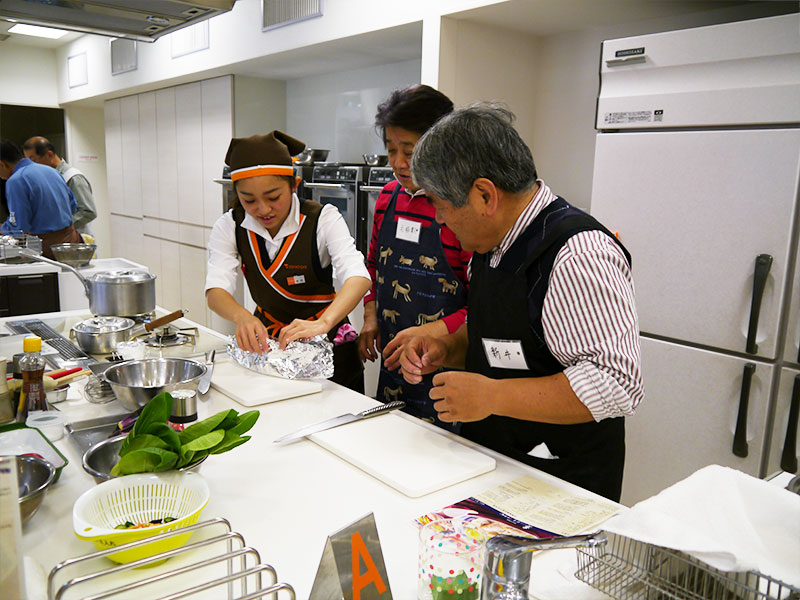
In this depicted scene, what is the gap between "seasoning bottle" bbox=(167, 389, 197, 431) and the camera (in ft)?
4.24

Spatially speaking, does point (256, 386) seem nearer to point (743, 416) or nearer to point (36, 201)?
point (743, 416)

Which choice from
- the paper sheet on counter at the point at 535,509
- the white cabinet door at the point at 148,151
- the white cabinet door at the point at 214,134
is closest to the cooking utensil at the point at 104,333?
the paper sheet on counter at the point at 535,509

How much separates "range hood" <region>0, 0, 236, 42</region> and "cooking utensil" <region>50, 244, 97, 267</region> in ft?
6.02

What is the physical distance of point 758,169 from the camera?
1.99 meters

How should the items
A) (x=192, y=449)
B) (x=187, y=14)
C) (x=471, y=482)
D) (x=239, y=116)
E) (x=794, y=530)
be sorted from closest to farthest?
(x=794, y=530), (x=192, y=449), (x=471, y=482), (x=187, y=14), (x=239, y=116)

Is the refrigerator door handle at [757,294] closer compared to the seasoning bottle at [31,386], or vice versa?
the seasoning bottle at [31,386]

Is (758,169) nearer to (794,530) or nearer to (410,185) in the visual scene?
(410,185)

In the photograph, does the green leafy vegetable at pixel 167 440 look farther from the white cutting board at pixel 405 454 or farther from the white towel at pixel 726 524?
the white towel at pixel 726 524

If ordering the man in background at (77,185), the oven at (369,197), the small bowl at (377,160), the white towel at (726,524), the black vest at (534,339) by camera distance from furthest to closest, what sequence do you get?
the man in background at (77,185) → the small bowl at (377,160) → the oven at (369,197) → the black vest at (534,339) → the white towel at (726,524)

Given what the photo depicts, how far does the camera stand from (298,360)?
1.74 metres

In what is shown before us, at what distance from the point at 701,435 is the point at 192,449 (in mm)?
1891

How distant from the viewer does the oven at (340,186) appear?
11.7 ft

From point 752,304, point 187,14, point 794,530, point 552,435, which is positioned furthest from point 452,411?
point 187,14

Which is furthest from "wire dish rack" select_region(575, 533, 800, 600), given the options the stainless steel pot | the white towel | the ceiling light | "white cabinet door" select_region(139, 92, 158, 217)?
the ceiling light
